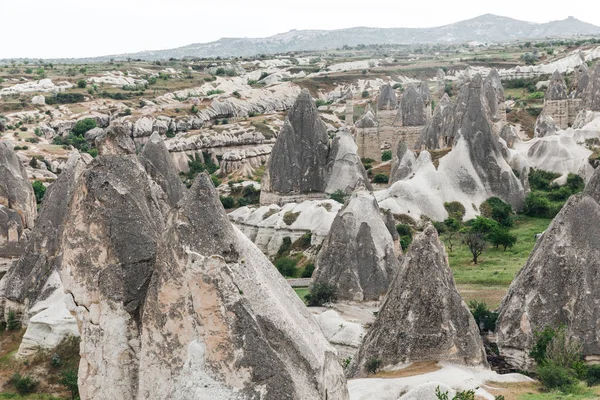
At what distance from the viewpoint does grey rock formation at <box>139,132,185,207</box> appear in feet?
108

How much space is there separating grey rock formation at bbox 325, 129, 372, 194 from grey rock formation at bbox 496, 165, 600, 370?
81.8 ft

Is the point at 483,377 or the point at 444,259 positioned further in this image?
the point at 444,259

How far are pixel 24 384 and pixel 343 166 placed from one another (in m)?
26.2

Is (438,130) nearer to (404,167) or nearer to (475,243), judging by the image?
(404,167)

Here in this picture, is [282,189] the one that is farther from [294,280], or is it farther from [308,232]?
[294,280]

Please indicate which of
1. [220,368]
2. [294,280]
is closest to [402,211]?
[294,280]

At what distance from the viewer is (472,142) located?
39.3 meters

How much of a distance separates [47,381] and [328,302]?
8.72 m

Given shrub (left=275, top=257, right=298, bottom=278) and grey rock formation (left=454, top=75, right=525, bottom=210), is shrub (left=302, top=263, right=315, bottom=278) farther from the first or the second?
grey rock formation (left=454, top=75, right=525, bottom=210)

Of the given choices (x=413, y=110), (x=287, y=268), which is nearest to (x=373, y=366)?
(x=287, y=268)

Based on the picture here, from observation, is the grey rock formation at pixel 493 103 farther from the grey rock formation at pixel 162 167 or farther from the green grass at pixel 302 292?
the green grass at pixel 302 292

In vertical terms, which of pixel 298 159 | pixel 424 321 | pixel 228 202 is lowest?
pixel 228 202

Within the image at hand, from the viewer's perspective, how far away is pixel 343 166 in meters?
43.4

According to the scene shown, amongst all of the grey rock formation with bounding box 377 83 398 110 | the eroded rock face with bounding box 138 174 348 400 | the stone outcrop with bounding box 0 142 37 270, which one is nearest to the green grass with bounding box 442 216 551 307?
the eroded rock face with bounding box 138 174 348 400
